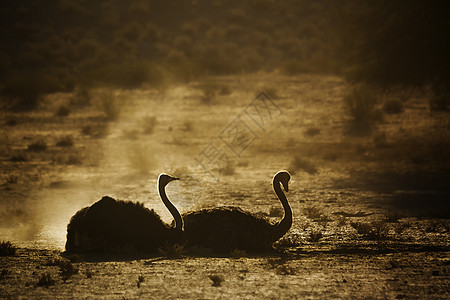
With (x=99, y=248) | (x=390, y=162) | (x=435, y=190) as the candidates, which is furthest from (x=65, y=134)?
(x=99, y=248)

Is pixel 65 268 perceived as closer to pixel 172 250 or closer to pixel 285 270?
pixel 172 250

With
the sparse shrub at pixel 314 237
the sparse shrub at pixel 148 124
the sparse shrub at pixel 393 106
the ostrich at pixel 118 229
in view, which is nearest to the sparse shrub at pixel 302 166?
the sparse shrub at pixel 148 124

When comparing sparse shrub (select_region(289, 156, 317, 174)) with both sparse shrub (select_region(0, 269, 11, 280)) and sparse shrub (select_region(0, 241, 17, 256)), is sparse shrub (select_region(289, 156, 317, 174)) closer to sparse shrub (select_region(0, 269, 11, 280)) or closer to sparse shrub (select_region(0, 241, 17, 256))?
sparse shrub (select_region(0, 241, 17, 256))

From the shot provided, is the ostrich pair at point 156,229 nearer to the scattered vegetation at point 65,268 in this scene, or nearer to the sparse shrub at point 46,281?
the scattered vegetation at point 65,268

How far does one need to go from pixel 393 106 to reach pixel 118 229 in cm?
1720

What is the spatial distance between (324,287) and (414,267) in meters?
1.35

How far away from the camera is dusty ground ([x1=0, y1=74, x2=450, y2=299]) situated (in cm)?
799

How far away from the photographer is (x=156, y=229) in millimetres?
9094

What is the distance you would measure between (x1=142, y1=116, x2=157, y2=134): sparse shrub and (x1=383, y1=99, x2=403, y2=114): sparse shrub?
7.77 metres

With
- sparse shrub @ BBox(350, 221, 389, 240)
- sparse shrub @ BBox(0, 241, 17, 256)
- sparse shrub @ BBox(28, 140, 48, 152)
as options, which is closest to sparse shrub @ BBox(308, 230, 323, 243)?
sparse shrub @ BBox(350, 221, 389, 240)

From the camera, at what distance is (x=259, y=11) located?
4950cm

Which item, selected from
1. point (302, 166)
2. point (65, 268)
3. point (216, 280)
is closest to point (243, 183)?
point (302, 166)

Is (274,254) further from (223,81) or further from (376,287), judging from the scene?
(223,81)

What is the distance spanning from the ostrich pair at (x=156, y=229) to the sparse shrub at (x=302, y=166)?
732cm
